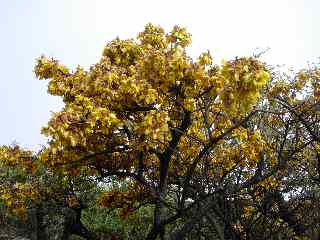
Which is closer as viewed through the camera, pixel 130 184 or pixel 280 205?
pixel 130 184

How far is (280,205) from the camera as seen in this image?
17.4m

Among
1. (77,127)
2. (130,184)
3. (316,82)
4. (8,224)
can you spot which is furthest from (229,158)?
(8,224)

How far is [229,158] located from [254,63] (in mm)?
5410

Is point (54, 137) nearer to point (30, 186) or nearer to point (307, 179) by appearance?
point (30, 186)

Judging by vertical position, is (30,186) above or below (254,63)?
above

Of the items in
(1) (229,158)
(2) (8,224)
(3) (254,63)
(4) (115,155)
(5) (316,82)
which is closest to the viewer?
(3) (254,63)

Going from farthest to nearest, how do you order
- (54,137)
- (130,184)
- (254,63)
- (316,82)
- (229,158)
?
(316,82) < (130,184) < (229,158) < (54,137) < (254,63)

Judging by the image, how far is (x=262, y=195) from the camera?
16781 mm

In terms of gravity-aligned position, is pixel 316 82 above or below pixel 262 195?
above

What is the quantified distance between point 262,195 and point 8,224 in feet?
68.7

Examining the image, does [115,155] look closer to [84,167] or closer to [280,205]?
[84,167]

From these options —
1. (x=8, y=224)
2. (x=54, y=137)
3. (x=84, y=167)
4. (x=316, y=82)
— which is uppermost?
(x=8, y=224)

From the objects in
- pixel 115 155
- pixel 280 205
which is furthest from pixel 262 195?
pixel 115 155

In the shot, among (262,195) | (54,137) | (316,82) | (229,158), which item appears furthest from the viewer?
(262,195)
